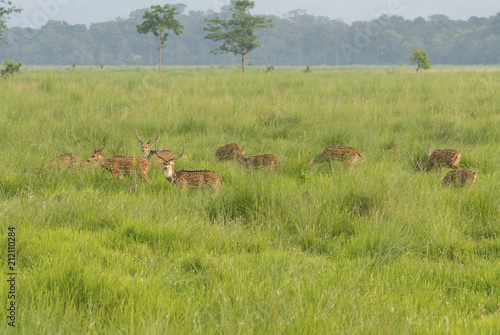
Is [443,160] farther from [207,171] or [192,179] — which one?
[192,179]

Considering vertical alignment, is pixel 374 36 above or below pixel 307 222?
above

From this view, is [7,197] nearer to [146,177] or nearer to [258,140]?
[146,177]

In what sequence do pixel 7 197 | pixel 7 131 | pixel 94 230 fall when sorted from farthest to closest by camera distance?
1. pixel 7 131
2. pixel 7 197
3. pixel 94 230

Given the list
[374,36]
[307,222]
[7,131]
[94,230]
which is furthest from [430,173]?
[374,36]

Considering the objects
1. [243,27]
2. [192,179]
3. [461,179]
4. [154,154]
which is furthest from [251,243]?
[243,27]

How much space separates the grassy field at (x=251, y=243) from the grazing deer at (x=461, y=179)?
170mm

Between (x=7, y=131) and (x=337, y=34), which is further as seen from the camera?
(x=337, y=34)

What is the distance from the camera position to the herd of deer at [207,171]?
5.28 m

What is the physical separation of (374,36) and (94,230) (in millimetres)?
104421

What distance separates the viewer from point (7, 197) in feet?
16.6

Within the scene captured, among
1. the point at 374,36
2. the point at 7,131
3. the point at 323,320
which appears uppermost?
the point at 374,36

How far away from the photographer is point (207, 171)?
538 cm

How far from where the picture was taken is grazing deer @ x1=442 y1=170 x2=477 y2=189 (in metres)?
5.13

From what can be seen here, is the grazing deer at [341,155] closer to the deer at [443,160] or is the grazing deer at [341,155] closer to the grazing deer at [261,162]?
the grazing deer at [261,162]
